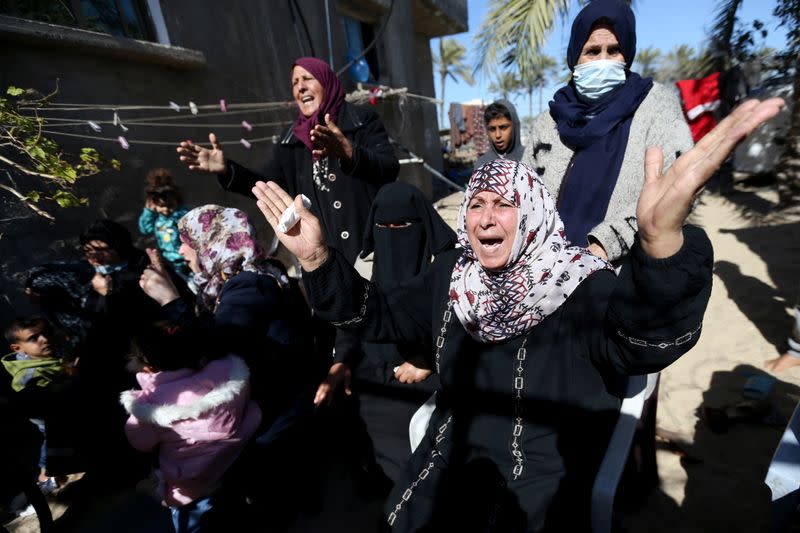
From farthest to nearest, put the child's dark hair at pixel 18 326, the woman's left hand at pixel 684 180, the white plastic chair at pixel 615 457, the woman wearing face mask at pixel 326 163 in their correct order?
the child's dark hair at pixel 18 326
the woman wearing face mask at pixel 326 163
the white plastic chair at pixel 615 457
the woman's left hand at pixel 684 180

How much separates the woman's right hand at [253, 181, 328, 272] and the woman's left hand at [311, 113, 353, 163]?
28.2 inches

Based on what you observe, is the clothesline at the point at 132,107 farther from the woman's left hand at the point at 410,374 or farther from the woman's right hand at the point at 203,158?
the woman's left hand at the point at 410,374

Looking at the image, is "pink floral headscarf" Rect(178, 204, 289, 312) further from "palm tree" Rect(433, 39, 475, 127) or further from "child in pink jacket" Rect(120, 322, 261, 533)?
"palm tree" Rect(433, 39, 475, 127)

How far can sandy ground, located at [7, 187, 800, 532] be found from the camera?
1.96 meters

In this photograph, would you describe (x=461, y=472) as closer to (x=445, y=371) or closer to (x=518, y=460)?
(x=518, y=460)

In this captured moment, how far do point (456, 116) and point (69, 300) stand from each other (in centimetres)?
1664

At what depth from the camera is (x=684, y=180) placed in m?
0.85

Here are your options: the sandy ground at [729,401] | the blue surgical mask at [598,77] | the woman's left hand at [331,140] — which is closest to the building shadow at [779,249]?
the sandy ground at [729,401]

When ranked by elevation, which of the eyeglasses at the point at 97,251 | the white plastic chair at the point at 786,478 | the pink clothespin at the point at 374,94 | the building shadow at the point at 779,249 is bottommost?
the building shadow at the point at 779,249

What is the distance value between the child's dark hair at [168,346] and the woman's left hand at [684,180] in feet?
5.87

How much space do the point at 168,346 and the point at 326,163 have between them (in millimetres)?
1433

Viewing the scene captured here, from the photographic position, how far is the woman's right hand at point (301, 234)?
1416 millimetres

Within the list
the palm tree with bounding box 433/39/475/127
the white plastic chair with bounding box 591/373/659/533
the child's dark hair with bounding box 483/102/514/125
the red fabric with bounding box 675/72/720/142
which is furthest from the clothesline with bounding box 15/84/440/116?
the palm tree with bounding box 433/39/475/127

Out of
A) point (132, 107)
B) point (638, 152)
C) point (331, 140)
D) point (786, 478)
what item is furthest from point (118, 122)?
point (786, 478)
